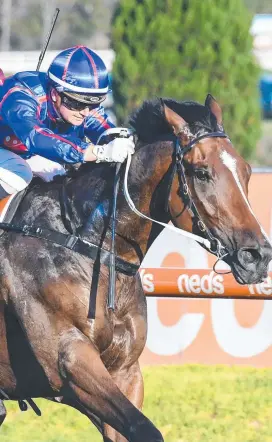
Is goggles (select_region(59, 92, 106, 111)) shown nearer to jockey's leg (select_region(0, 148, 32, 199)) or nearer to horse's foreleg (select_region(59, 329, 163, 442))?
jockey's leg (select_region(0, 148, 32, 199))

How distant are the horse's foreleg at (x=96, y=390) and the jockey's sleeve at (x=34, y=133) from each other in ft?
2.53

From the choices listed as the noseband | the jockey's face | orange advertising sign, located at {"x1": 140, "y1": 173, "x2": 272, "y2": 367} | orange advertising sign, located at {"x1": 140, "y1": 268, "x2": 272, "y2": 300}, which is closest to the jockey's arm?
the jockey's face

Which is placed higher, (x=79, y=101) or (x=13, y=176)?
(x=79, y=101)

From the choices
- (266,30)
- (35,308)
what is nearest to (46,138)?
(35,308)

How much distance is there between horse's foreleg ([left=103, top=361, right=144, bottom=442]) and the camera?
4562mm

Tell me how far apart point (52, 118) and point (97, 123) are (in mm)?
375

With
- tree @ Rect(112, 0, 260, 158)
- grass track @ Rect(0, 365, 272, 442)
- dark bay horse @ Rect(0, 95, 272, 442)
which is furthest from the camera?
tree @ Rect(112, 0, 260, 158)

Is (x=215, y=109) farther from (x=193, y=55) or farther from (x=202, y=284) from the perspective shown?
(x=193, y=55)

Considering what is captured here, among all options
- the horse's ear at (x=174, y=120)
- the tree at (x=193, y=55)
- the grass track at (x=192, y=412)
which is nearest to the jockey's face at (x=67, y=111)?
the horse's ear at (x=174, y=120)

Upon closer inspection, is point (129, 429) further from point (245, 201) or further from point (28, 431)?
point (28, 431)

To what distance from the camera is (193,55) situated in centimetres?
1756

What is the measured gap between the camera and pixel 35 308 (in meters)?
4.44

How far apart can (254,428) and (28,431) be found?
141 cm

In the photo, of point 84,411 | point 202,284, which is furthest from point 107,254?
point 202,284
